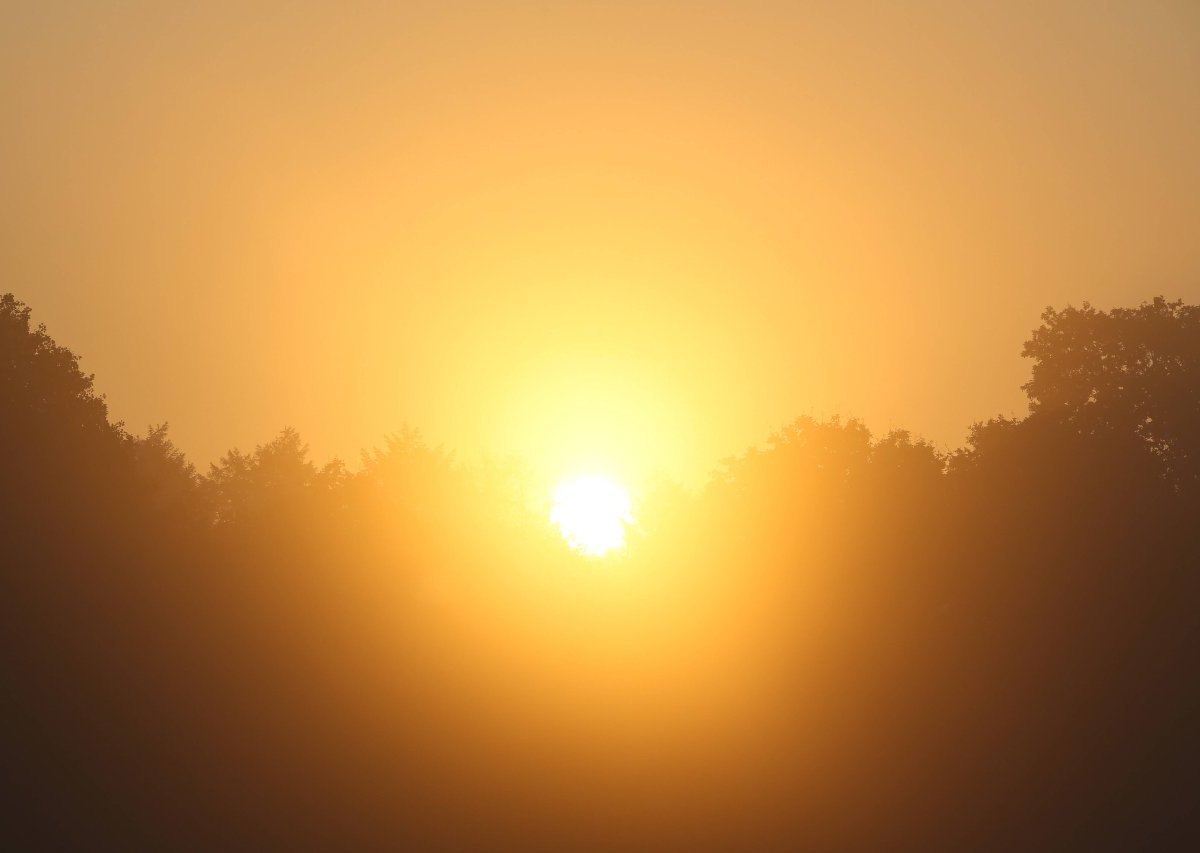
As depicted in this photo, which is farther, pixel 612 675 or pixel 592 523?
pixel 592 523

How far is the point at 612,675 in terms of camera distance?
916 inches

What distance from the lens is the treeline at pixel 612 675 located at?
17.9 meters

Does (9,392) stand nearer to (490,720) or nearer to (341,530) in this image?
(341,530)

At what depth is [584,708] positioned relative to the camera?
2153cm

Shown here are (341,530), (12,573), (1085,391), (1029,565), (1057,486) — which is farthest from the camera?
(1085,391)

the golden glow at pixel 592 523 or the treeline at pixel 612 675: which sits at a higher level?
the golden glow at pixel 592 523

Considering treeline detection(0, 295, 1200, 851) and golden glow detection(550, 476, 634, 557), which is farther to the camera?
golden glow detection(550, 476, 634, 557)

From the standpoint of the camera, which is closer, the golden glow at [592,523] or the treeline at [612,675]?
the treeline at [612,675]

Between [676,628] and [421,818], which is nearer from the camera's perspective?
[421,818]

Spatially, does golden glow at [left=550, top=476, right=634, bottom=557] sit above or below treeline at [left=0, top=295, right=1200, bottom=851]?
above

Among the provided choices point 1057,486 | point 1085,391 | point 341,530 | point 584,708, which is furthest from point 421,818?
point 1085,391

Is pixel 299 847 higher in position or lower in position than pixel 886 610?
lower

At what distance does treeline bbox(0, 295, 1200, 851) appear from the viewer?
17.9 metres

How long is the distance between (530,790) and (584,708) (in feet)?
9.89
